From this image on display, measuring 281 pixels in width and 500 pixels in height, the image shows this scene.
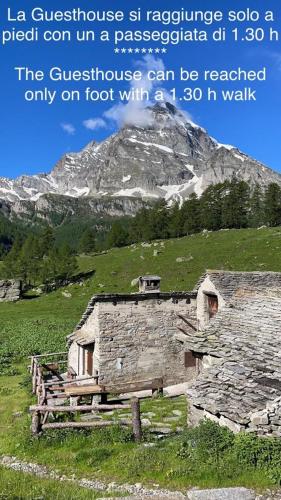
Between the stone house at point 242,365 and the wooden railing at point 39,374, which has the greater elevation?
the stone house at point 242,365

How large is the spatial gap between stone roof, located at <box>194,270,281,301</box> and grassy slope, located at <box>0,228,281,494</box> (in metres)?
12.5

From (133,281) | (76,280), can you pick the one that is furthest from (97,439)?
(76,280)

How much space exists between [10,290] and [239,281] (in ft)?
209

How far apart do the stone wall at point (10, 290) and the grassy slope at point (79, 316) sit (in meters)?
4.66

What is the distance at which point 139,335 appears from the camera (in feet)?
86.5

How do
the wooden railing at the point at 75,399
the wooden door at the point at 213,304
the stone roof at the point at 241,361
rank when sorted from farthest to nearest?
the wooden door at the point at 213,304 → the wooden railing at the point at 75,399 → the stone roof at the point at 241,361

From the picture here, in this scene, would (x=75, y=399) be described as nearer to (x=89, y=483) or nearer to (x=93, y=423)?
A: (x=93, y=423)

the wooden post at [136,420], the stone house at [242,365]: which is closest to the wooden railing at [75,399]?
the wooden post at [136,420]

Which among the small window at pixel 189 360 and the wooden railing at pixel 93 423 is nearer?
the wooden railing at pixel 93 423

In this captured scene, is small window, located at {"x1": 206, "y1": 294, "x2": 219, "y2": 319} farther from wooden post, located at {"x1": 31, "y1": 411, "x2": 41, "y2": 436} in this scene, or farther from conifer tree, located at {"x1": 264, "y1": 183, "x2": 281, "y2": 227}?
conifer tree, located at {"x1": 264, "y1": 183, "x2": 281, "y2": 227}

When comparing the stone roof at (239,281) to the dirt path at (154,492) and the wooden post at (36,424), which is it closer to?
the wooden post at (36,424)

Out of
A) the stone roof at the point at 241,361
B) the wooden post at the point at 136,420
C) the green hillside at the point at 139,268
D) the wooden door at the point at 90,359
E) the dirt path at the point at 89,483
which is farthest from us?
the green hillside at the point at 139,268

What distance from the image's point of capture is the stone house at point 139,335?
2567 cm

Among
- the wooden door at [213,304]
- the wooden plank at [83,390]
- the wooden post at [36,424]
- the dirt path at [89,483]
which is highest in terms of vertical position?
the wooden door at [213,304]
